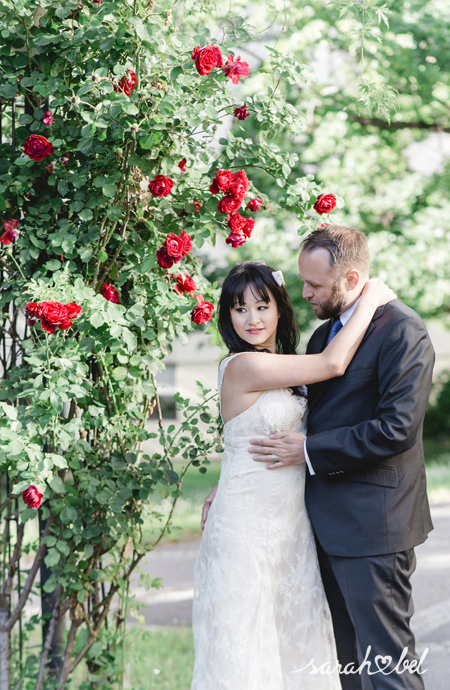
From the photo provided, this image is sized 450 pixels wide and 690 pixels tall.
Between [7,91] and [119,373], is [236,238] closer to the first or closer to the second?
[119,373]

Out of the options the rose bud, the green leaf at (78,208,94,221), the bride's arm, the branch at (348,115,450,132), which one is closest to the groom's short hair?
the bride's arm

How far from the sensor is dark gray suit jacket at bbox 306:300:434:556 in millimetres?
2270

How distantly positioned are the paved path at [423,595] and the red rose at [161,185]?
67.4 inches

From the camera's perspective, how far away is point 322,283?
252cm

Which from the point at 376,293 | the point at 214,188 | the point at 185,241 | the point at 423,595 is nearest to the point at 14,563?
the point at 185,241

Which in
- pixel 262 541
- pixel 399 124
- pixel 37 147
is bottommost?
pixel 262 541

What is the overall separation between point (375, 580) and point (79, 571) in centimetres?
128

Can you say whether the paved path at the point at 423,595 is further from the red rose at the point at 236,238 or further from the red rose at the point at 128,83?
the red rose at the point at 128,83

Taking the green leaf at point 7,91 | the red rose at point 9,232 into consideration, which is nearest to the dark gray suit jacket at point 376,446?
the red rose at point 9,232

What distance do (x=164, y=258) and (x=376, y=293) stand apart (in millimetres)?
861

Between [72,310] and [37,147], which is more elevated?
[37,147]

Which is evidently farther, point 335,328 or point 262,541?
point 335,328

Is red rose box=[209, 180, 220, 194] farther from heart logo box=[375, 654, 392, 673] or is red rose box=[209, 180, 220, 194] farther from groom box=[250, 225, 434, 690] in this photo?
heart logo box=[375, 654, 392, 673]

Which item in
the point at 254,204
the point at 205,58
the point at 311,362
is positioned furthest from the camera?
the point at 254,204
